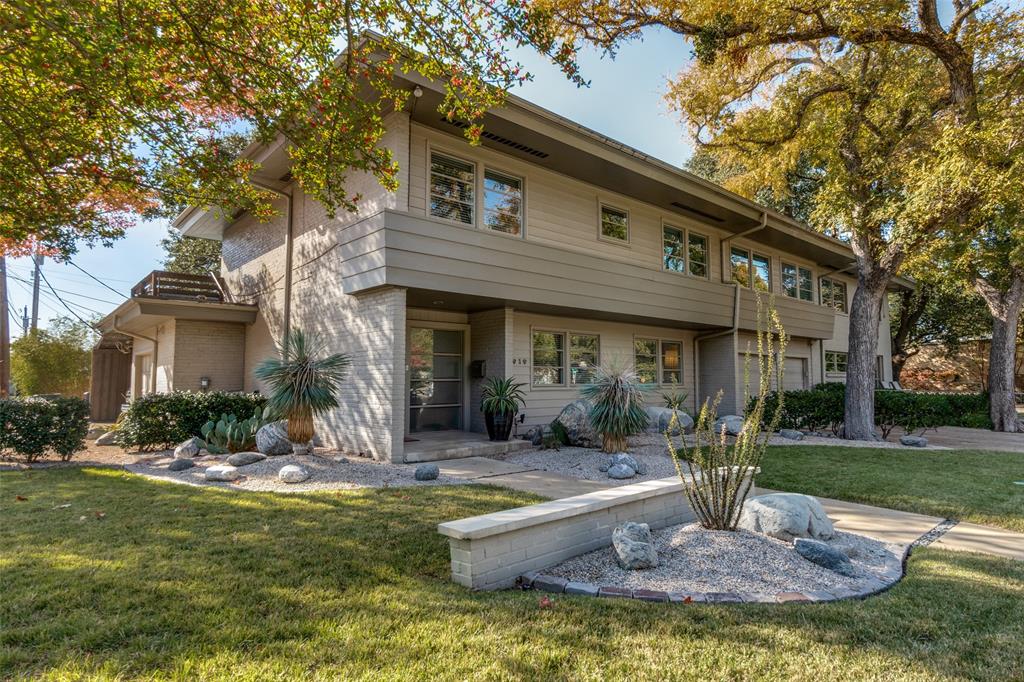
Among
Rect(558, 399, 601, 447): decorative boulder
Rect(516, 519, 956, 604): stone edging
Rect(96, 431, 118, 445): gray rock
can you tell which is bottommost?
Rect(96, 431, 118, 445): gray rock

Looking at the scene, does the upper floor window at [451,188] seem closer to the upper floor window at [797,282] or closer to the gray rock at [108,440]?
the gray rock at [108,440]

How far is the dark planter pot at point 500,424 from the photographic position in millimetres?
9453

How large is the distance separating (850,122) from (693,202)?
3684 mm

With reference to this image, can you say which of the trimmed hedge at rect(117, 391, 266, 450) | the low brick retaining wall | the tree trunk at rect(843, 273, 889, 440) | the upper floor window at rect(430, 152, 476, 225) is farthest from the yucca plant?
the trimmed hedge at rect(117, 391, 266, 450)

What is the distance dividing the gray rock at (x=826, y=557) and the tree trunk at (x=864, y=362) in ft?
32.2

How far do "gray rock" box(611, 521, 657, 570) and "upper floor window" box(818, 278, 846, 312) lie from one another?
1809 cm

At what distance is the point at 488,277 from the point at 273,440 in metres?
4.40

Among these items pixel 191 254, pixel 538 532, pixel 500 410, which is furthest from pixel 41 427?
pixel 191 254

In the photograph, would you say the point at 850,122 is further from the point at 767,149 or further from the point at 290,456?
the point at 290,456

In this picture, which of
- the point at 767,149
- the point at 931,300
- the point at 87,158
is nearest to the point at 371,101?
the point at 87,158

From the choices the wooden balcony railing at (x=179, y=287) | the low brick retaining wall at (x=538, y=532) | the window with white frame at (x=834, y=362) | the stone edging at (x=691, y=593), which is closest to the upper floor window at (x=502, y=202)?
the low brick retaining wall at (x=538, y=532)

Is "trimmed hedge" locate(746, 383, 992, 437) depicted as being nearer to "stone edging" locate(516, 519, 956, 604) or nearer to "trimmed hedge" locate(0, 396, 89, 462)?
"stone edging" locate(516, 519, 956, 604)

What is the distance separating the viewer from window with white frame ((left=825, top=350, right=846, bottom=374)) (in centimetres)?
1916

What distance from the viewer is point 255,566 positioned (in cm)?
353
